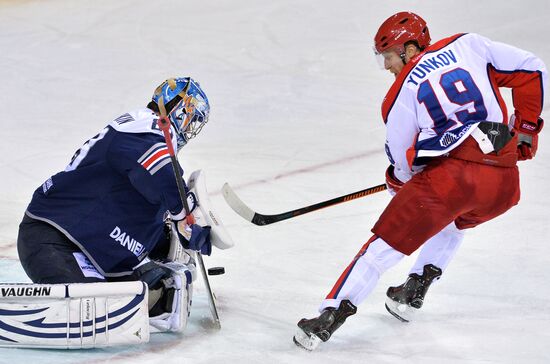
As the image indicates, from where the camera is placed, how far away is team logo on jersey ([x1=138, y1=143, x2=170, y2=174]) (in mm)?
3275

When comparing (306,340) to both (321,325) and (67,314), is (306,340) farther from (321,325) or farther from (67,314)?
(67,314)

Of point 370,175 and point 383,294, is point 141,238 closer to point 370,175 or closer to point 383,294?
point 383,294

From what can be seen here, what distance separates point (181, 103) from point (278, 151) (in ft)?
6.49

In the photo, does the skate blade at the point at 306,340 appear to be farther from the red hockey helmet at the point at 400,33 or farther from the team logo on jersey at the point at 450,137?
the red hockey helmet at the point at 400,33

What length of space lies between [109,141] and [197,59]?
3444mm

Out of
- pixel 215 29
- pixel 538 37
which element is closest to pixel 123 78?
pixel 215 29

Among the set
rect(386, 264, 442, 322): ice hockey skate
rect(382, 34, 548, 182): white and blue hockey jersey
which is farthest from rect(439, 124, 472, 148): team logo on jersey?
rect(386, 264, 442, 322): ice hockey skate

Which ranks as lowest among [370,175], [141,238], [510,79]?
[370,175]

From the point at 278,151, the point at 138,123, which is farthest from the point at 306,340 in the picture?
the point at 278,151

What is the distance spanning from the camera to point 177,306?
3404mm

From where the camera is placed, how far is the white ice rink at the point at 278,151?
3.46 metres

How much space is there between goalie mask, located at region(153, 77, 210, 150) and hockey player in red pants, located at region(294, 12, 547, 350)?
2.02 ft

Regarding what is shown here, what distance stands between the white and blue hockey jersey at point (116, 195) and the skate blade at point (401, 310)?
0.80 metres

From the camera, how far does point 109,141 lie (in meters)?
3.37
